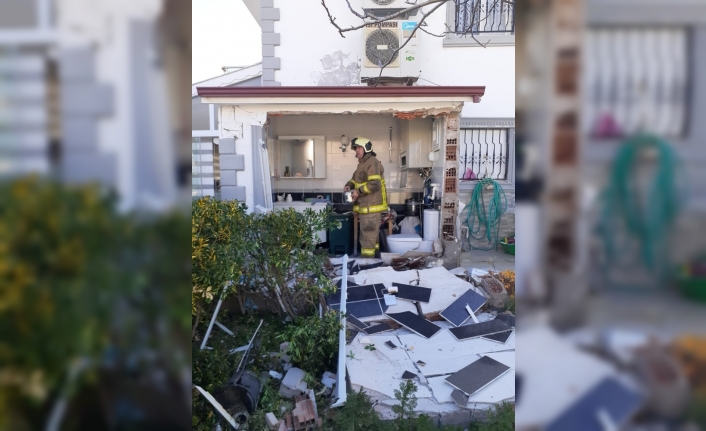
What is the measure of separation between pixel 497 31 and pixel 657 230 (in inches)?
403

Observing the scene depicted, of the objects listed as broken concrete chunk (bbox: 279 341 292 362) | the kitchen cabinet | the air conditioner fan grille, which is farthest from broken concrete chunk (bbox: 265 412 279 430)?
the air conditioner fan grille

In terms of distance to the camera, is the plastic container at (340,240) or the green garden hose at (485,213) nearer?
the plastic container at (340,240)

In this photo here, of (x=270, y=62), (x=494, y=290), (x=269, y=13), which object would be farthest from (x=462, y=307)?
(x=269, y=13)

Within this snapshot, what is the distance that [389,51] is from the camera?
9.20m

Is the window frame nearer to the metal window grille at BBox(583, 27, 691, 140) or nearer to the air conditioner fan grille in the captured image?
the air conditioner fan grille

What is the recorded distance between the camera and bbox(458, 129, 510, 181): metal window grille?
31.7 feet

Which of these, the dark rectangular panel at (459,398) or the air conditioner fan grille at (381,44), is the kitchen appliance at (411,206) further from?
the dark rectangular panel at (459,398)

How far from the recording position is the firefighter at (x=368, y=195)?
8109 millimetres

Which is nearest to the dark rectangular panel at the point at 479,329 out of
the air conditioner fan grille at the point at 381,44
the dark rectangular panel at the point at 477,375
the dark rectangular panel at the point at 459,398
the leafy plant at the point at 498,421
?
the dark rectangular panel at the point at 477,375

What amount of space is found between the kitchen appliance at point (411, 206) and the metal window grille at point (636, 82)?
28.6ft

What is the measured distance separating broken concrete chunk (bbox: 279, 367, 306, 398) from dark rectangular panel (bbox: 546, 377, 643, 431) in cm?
295

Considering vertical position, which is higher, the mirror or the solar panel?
the mirror

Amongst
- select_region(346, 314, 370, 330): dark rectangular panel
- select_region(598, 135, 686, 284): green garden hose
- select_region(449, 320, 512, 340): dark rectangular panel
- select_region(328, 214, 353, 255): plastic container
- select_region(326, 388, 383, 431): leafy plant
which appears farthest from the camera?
select_region(328, 214, 353, 255): plastic container

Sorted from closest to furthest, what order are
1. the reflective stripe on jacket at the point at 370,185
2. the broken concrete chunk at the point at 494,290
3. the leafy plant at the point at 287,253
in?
the leafy plant at the point at 287,253
the broken concrete chunk at the point at 494,290
the reflective stripe on jacket at the point at 370,185
